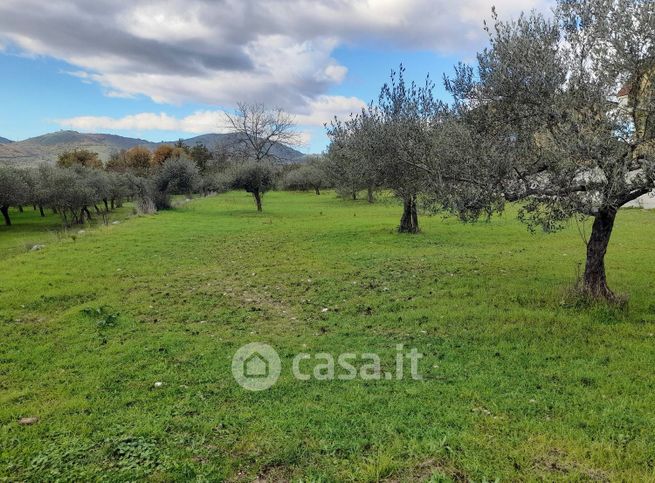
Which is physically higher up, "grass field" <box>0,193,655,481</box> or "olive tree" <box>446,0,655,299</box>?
"olive tree" <box>446,0,655,299</box>

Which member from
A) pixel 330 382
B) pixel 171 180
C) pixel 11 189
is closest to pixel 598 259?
pixel 330 382

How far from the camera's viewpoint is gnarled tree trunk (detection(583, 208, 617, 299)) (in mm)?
9406

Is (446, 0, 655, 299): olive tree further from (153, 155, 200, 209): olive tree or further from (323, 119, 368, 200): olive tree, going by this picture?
(153, 155, 200, 209): olive tree

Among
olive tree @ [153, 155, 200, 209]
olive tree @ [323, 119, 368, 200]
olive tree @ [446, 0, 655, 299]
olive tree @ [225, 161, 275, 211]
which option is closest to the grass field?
olive tree @ [446, 0, 655, 299]

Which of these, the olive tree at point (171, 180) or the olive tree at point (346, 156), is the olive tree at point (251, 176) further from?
the olive tree at point (346, 156)

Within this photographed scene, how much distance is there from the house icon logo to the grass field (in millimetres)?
194

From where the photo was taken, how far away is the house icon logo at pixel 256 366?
6.40 m

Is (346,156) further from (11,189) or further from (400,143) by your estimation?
(11,189)

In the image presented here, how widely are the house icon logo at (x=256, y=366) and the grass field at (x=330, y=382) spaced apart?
0.19 metres

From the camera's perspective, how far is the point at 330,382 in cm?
636

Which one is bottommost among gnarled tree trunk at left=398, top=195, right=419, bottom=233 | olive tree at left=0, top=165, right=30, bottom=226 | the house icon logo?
the house icon logo

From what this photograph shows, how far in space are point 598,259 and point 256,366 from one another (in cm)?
812

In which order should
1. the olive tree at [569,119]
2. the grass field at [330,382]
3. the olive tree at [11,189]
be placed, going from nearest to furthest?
→ the grass field at [330,382]
the olive tree at [569,119]
the olive tree at [11,189]

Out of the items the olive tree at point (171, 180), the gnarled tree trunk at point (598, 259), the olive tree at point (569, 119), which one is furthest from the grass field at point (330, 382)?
the olive tree at point (171, 180)
